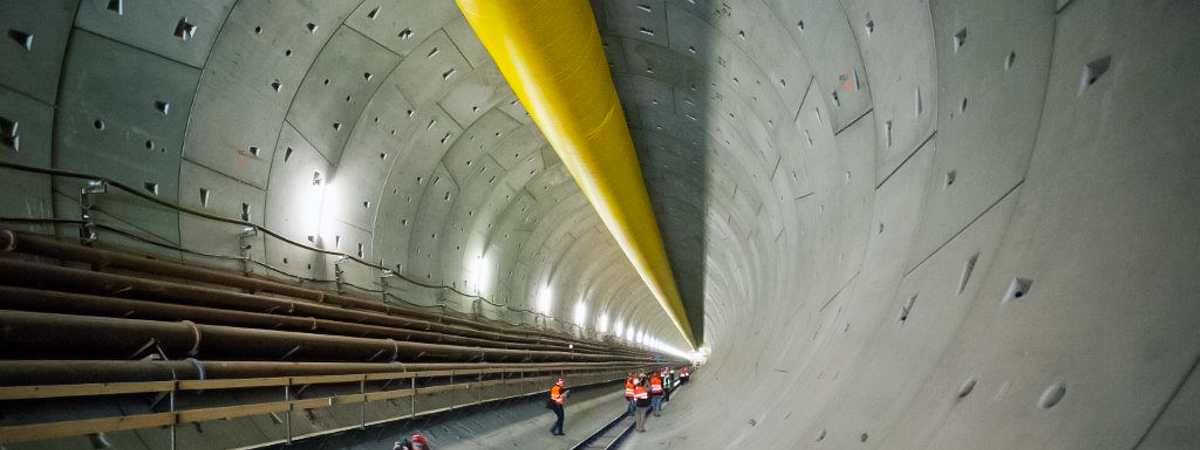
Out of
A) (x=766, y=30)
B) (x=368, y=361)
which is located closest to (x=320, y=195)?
(x=368, y=361)

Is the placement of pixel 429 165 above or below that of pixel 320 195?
above

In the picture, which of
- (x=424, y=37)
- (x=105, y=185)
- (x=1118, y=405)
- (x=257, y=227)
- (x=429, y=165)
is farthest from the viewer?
(x=429, y=165)

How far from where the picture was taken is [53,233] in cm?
541

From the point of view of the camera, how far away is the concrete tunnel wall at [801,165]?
165 cm

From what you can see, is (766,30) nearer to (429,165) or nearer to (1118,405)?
(1118,405)

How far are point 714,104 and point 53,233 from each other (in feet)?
24.3

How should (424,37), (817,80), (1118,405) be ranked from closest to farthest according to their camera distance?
1. (1118,405)
2. (817,80)
3. (424,37)

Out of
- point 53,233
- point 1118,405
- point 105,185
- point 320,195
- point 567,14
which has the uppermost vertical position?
point 567,14

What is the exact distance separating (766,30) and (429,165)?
6.83 metres

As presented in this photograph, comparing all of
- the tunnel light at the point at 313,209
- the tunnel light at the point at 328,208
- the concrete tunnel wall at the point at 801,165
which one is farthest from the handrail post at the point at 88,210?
the tunnel light at the point at 328,208

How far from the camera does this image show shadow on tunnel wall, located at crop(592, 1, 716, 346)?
830 cm

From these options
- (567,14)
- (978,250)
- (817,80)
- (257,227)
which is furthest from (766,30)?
(257,227)

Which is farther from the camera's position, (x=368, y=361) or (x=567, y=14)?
(x=368, y=361)

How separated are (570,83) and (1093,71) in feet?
20.5
